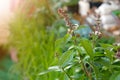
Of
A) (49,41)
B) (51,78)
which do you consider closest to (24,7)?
(49,41)

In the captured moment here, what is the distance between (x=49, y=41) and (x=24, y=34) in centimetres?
38

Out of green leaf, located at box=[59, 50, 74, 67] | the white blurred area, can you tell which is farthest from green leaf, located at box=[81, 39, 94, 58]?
the white blurred area

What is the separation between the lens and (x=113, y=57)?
1.00m

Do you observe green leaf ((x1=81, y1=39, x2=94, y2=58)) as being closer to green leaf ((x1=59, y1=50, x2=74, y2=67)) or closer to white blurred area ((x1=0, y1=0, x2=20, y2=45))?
green leaf ((x1=59, y1=50, x2=74, y2=67))

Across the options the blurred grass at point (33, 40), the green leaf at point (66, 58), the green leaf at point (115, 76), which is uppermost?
the green leaf at point (66, 58)

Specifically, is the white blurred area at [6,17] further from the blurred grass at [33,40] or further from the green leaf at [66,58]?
the green leaf at [66,58]

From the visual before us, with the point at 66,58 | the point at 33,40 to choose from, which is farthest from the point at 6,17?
the point at 66,58

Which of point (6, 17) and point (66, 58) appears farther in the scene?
point (6, 17)

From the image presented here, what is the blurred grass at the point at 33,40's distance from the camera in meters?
1.94

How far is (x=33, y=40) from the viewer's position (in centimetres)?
226


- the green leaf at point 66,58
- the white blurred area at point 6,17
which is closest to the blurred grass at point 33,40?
the white blurred area at point 6,17

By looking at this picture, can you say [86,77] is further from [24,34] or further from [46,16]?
[46,16]

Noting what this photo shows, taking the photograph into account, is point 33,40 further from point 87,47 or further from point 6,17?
point 87,47

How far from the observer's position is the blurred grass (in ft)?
6.36
